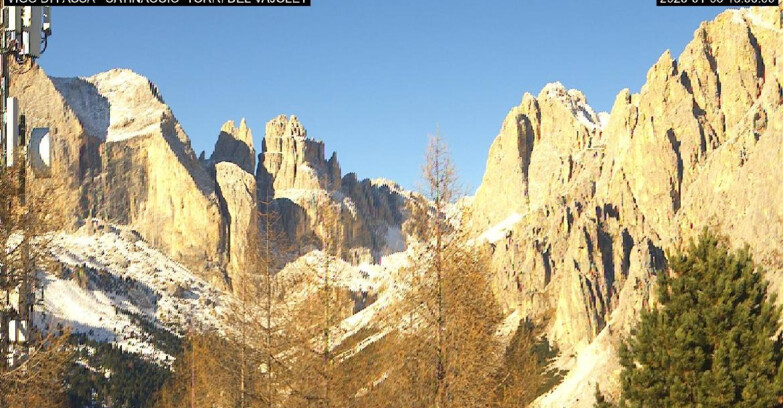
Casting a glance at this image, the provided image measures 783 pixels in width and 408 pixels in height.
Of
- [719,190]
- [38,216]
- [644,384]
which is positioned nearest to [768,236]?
[719,190]

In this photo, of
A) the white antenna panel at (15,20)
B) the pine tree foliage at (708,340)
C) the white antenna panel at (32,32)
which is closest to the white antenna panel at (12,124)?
the white antenna panel at (32,32)

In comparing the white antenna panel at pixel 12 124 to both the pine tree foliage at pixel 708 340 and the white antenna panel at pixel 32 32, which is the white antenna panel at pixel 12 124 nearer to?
the white antenna panel at pixel 32 32

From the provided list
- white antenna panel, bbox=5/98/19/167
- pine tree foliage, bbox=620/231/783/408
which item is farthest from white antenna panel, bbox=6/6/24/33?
pine tree foliage, bbox=620/231/783/408

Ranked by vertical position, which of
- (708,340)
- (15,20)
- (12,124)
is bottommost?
(708,340)

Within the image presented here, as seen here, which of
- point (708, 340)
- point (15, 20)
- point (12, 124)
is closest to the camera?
point (15, 20)

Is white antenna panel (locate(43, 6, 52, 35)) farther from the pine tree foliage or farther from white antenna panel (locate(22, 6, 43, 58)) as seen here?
the pine tree foliage

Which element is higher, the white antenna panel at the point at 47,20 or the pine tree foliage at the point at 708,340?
the white antenna panel at the point at 47,20

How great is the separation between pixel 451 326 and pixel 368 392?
10.6ft

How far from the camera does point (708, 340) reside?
2814 centimetres

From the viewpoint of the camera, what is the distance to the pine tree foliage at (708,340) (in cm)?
2686

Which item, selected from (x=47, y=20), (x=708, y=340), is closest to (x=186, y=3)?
(x=47, y=20)

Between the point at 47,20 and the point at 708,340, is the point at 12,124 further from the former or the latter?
the point at 708,340

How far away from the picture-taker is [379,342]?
26.9m

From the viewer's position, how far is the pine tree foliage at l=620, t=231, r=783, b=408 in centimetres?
2686
